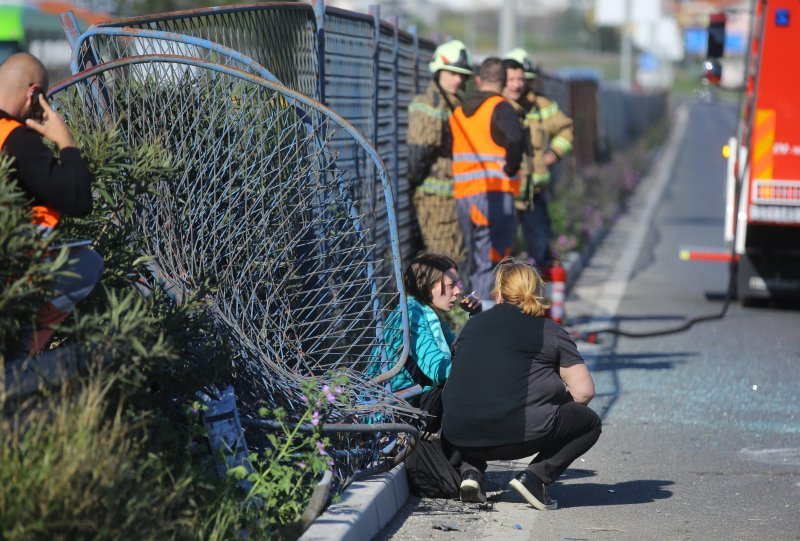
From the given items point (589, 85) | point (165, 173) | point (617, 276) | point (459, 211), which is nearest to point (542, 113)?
point (459, 211)

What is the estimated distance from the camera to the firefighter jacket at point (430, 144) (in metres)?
9.25

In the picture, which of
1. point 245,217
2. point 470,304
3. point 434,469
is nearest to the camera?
point 245,217

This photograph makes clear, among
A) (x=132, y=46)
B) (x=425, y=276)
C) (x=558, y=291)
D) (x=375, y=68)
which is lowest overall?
(x=558, y=291)

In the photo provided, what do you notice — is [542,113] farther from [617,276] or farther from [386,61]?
[617,276]

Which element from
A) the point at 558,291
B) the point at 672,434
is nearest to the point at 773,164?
the point at 558,291

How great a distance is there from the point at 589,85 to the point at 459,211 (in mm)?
17316

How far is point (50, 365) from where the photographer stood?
14.6 feet

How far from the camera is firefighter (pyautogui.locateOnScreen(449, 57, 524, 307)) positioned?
361 inches

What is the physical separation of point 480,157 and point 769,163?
3886mm

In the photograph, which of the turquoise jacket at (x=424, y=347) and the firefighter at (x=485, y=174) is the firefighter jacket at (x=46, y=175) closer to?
the turquoise jacket at (x=424, y=347)

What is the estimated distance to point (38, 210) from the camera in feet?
15.4

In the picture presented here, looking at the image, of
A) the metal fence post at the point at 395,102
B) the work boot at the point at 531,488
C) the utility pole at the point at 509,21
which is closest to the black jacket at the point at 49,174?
the work boot at the point at 531,488

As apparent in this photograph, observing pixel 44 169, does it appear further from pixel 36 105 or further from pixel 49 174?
pixel 36 105

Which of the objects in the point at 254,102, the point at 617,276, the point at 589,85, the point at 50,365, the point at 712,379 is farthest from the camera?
the point at 589,85
